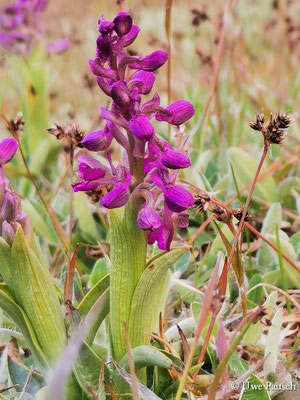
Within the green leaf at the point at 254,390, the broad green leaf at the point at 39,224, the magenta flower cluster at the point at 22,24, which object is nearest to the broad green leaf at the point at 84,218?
the broad green leaf at the point at 39,224

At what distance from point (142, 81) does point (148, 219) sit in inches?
9.0

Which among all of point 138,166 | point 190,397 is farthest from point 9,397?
point 138,166

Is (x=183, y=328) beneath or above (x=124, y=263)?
beneath

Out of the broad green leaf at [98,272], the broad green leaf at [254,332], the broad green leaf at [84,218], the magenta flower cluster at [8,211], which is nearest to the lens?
the magenta flower cluster at [8,211]

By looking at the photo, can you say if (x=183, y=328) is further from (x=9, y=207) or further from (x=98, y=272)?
(x=9, y=207)

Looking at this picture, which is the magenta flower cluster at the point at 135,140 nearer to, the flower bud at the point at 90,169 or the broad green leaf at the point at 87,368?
the flower bud at the point at 90,169

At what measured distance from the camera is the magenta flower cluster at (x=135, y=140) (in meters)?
0.96

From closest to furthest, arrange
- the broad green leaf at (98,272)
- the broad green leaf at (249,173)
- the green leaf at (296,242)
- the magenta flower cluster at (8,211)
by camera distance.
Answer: the magenta flower cluster at (8,211), the broad green leaf at (98,272), the green leaf at (296,242), the broad green leaf at (249,173)

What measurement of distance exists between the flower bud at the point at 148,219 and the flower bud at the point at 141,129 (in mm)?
111

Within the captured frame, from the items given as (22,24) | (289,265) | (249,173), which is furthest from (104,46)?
(22,24)

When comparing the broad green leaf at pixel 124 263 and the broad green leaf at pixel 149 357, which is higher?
the broad green leaf at pixel 124 263

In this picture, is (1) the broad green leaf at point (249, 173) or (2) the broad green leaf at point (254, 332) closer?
(2) the broad green leaf at point (254, 332)

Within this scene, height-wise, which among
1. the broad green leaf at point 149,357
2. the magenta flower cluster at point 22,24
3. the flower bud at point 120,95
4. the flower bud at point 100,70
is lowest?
the broad green leaf at point 149,357

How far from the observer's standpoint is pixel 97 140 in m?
1.01
